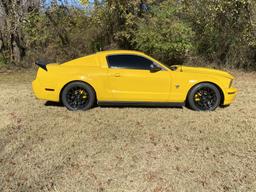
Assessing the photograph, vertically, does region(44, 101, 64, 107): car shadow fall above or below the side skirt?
below

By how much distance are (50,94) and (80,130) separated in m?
1.74

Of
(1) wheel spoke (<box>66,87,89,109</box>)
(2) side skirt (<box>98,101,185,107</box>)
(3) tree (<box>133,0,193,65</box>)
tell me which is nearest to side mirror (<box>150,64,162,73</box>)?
(2) side skirt (<box>98,101,185,107</box>)

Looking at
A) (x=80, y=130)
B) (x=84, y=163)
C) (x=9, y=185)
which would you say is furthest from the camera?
(x=80, y=130)

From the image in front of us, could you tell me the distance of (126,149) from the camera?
5602 millimetres

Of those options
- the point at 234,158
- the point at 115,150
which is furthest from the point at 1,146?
the point at 234,158

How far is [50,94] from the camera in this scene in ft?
25.8

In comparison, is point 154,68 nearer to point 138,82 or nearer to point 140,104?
point 138,82

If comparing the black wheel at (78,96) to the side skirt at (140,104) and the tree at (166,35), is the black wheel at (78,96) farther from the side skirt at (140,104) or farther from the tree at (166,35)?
the tree at (166,35)

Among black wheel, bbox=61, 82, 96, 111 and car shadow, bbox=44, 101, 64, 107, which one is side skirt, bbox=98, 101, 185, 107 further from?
car shadow, bbox=44, 101, 64, 107

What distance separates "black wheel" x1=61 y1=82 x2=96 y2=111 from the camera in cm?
778

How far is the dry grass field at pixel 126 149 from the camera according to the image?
457 centimetres

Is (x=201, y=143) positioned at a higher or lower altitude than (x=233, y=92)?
lower

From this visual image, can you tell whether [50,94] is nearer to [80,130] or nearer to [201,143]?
[80,130]

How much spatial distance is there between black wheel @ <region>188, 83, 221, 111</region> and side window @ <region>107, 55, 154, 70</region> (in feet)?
3.81
